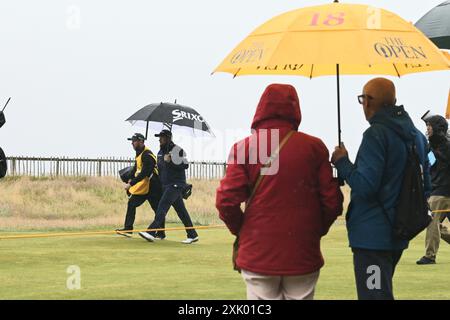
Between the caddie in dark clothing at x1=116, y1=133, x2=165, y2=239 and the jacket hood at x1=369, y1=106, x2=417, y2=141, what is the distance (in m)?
11.5

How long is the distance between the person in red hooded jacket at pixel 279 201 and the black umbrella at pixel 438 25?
36.8 feet

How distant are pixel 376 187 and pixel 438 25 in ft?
37.2

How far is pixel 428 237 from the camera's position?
44.5ft

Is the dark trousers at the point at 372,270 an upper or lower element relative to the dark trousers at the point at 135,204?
upper

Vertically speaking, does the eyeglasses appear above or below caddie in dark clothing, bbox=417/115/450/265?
above

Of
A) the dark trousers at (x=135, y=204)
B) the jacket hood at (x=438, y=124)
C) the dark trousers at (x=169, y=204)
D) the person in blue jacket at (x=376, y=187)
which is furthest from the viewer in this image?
the dark trousers at (x=135, y=204)

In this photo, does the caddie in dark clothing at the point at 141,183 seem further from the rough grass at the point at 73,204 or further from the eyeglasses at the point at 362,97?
the eyeglasses at the point at 362,97

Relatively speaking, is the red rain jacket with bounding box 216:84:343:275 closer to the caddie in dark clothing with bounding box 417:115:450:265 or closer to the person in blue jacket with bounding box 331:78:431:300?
the person in blue jacket with bounding box 331:78:431:300

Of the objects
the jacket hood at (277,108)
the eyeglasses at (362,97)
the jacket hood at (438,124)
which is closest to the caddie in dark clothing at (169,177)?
the jacket hood at (438,124)

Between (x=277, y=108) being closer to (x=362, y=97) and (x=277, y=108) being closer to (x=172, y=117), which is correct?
(x=362, y=97)

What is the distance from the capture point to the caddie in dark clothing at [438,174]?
13.5m

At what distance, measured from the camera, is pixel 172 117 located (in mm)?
18625

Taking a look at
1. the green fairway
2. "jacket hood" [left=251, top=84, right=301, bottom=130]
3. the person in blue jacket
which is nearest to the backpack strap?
"jacket hood" [left=251, top=84, right=301, bottom=130]

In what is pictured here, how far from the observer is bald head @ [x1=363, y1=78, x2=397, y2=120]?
20.5 ft
